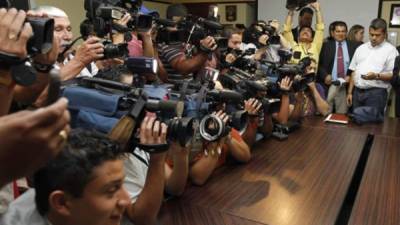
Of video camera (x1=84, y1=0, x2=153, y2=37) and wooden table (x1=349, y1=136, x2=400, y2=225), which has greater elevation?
video camera (x1=84, y1=0, x2=153, y2=37)

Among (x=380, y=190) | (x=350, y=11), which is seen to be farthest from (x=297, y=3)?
(x=380, y=190)

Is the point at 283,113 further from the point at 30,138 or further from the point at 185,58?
the point at 30,138

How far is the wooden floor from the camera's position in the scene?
1.41 m

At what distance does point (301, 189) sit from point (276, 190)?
0.39 feet

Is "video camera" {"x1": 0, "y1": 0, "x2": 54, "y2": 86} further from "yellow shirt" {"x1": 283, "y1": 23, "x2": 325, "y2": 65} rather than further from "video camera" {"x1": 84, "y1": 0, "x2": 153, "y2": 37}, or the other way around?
"yellow shirt" {"x1": 283, "y1": 23, "x2": 325, "y2": 65}

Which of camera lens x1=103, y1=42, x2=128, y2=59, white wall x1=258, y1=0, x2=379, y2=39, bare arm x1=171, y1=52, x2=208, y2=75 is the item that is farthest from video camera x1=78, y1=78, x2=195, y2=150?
white wall x1=258, y1=0, x2=379, y2=39

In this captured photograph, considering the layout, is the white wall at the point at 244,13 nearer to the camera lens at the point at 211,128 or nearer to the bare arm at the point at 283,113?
the bare arm at the point at 283,113

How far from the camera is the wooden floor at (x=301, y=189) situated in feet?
Answer: 4.63

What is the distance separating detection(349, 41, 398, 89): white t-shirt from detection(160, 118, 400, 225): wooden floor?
1219 millimetres

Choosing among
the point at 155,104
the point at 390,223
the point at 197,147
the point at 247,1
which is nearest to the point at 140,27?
the point at 197,147

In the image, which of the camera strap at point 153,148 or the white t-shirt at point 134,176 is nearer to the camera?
the camera strap at point 153,148

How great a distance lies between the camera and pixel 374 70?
141 inches

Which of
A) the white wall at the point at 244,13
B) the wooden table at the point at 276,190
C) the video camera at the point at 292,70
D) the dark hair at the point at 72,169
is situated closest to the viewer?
the dark hair at the point at 72,169

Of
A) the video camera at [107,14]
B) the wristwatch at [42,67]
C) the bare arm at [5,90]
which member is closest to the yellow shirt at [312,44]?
the video camera at [107,14]
